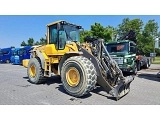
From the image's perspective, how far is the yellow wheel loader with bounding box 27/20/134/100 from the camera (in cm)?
511

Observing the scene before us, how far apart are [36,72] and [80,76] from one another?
2836 millimetres

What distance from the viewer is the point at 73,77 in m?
5.55

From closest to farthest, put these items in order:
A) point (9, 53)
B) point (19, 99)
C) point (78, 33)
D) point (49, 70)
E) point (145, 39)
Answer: point (19, 99) → point (49, 70) → point (78, 33) → point (9, 53) → point (145, 39)

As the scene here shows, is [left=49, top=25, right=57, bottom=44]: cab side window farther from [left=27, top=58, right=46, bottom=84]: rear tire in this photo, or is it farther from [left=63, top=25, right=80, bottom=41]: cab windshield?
[left=27, top=58, right=46, bottom=84]: rear tire

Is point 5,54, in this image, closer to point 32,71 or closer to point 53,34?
point 32,71

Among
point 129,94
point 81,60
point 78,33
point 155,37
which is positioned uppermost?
point 155,37

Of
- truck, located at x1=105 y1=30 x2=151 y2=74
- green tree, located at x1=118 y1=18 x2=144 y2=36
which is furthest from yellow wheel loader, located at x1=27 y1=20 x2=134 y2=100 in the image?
green tree, located at x1=118 y1=18 x2=144 y2=36

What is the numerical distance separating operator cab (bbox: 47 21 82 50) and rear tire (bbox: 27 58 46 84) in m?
1.09

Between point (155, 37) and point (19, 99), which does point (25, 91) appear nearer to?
point (19, 99)

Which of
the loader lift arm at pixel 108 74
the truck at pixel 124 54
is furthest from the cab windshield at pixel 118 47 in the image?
the loader lift arm at pixel 108 74

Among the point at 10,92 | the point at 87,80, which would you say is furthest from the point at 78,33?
the point at 10,92

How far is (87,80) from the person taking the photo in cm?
495

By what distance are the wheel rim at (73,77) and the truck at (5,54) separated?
63.8 feet

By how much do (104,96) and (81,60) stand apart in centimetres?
145
